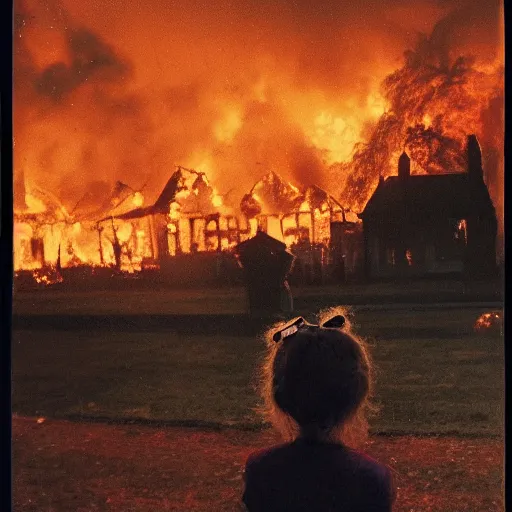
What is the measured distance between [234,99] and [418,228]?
1115 millimetres

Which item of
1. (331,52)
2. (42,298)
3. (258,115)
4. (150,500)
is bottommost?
(150,500)

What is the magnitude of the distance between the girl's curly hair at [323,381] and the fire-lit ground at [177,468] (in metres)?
1.71

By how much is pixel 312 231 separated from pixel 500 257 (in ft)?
2.97

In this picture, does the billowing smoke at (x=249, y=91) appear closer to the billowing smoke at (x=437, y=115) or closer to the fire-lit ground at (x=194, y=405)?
the billowing smoke at (x=437, y=115)

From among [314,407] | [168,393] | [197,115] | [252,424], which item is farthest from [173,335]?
[314,407]

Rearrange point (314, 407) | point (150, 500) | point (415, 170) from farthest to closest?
point (415, 170), point (150, 500), point (314, 407)

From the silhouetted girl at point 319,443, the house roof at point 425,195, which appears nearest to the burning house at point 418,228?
the house roof at point 425,195

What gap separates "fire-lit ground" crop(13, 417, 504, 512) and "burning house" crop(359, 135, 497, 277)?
839mm

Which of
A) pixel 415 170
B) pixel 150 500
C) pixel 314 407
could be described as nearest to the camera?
pixel 314 407

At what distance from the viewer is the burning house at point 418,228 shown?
11.9 ft

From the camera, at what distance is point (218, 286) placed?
12.4 ft

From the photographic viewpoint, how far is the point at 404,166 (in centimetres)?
368

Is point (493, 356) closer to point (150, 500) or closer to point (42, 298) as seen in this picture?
point (150, 500)

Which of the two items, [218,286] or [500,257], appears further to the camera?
[218,286]
